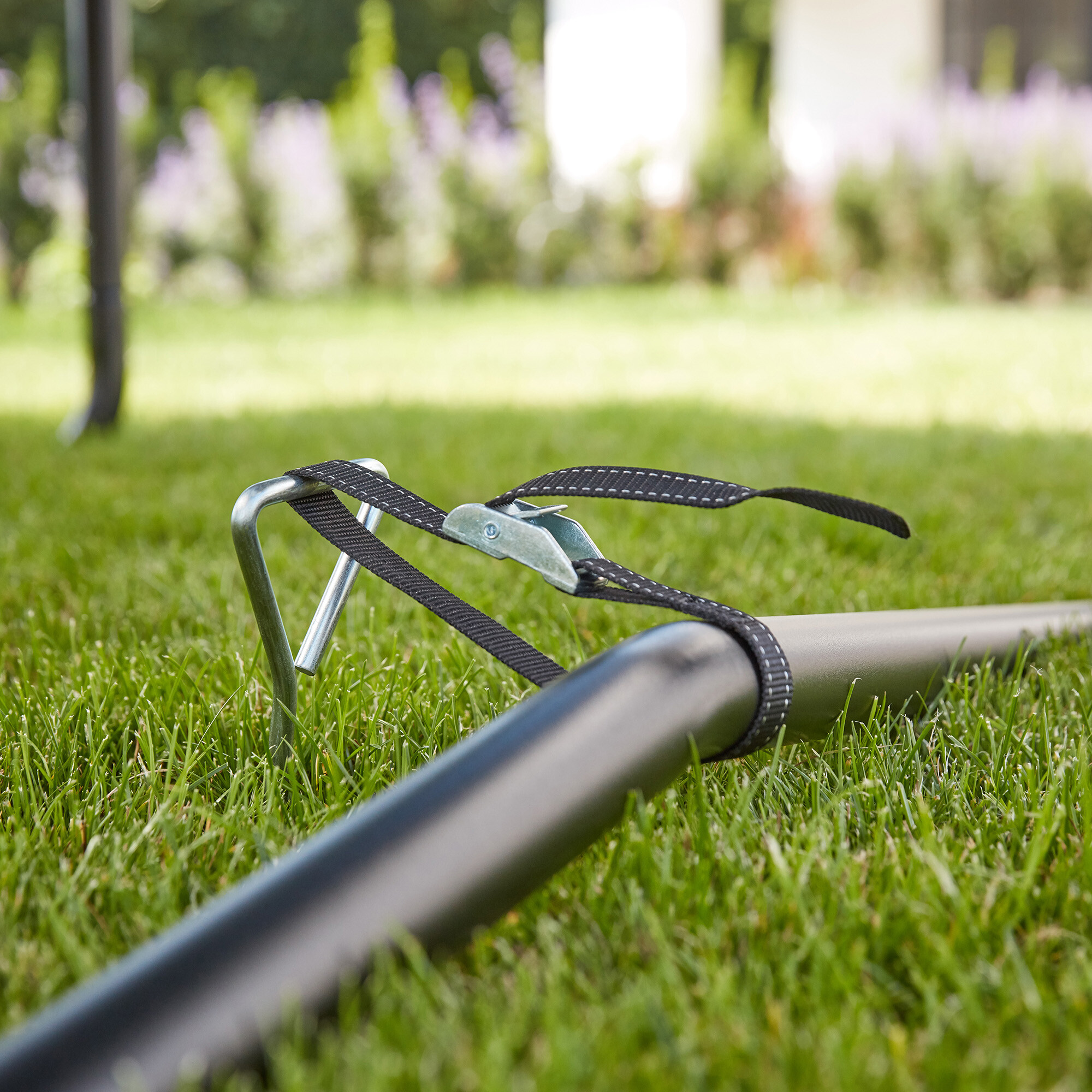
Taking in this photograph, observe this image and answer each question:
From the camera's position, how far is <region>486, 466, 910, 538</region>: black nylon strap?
3.08ft

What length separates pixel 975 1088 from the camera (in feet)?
2.16

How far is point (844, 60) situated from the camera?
36.1 ft

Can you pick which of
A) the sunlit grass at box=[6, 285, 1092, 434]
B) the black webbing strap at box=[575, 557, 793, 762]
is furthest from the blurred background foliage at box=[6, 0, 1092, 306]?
the black webbing strap at box=[575, 557, 793, 762]

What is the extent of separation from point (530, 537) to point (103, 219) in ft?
8.54

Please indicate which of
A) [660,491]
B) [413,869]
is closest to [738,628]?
[660,491]

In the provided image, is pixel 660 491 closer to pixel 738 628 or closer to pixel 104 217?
pixel 738 628

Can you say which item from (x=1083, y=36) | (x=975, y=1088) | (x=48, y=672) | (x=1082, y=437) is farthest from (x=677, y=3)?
(x=975, y=1088)

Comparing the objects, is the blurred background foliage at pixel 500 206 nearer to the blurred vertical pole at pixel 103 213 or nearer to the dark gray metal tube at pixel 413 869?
the blurred vertical pole at pixel 103 213

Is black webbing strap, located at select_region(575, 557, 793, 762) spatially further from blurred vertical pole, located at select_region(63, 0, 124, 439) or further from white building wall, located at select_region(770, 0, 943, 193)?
white building wall, located at select_region(770, 0, 943, 193)

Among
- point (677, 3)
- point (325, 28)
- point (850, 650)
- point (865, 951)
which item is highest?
point (325, 28)

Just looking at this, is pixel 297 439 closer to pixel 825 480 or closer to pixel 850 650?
pixel 825 480

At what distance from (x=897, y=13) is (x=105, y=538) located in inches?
425

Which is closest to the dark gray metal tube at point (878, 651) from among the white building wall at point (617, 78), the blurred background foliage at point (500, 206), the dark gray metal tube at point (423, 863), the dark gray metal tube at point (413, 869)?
the dark gray metal tube at point (423, 863)

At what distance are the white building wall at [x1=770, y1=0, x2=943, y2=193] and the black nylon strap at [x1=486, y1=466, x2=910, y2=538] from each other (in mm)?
10452
